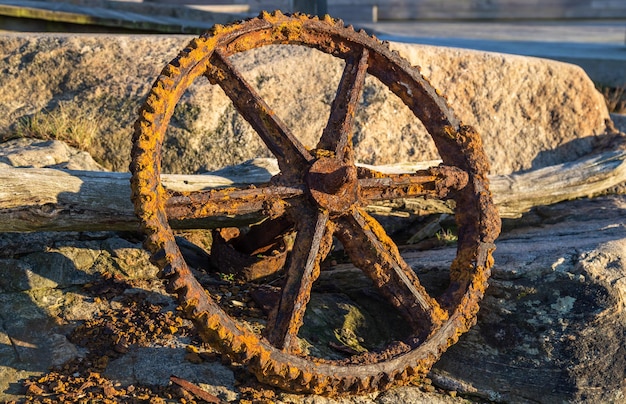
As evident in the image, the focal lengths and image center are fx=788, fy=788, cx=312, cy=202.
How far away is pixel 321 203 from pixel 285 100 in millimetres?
2106

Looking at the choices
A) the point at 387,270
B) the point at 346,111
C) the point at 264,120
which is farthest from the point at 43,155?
the point at 387,270

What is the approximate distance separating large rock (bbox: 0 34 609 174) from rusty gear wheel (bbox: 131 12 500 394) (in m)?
1.46

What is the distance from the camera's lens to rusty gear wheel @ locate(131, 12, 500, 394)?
10.9 feet

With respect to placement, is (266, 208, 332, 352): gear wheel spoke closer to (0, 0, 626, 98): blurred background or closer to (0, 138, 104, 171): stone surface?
(0, 138, 104, 171): stone surface

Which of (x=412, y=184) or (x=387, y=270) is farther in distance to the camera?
(x=412, y=184)

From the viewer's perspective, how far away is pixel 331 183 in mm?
3746

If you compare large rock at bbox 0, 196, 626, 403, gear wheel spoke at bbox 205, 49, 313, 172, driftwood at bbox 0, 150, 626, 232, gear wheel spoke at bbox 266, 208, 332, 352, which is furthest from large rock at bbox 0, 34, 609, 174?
gear wheel spoke at bbox 266, 208, 332, 352

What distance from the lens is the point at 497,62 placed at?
21.0 feet

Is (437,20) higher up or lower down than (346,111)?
higher up

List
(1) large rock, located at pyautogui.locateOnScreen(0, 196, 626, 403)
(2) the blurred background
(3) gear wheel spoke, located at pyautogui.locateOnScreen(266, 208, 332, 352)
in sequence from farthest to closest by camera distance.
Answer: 1. (2) the blurred background
2. (1) large rock, located at pyautogui.locateOnScreen(0, 196, 626, 403)
3. (3) gear wheel spoke, located at pyautogui.locateOnScreen(266, 208, 332, 352)

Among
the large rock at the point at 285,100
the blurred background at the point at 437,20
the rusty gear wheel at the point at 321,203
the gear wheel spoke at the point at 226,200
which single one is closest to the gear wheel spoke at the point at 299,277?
the rusty gear wheel at the point at 321,203

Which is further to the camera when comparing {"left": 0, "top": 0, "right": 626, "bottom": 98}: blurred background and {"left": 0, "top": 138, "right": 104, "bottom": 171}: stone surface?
{"left": 0, "top": 0, "right": 626, "bottom": 98}: blurred background

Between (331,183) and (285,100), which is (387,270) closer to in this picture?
(331,183)

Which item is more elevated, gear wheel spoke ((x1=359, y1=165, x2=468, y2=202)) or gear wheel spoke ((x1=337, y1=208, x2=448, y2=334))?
gear wheel spoke ((x1=359, y1=165, x2=468, y2=202))
